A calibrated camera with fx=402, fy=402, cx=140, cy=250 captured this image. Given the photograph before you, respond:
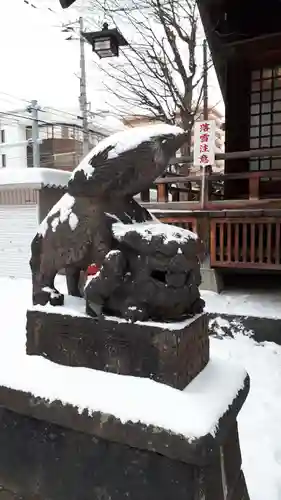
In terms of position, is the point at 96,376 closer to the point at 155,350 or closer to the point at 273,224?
the point at 155,350

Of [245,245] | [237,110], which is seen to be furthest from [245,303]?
[237,110]

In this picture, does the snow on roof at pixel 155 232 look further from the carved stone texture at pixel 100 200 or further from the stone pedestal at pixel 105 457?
the stone pedestal at pixel 105 457

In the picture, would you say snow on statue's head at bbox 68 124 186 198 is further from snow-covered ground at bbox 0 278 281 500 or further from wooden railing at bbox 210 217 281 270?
wooden railing at bbox 210 217 281 270

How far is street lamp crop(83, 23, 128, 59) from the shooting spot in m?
5.86

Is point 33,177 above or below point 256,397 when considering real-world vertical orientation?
above

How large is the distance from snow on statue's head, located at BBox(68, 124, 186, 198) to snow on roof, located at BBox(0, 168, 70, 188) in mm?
5969

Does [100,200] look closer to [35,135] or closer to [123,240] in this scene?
[123,240]

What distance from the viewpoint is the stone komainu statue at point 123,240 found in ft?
5.07

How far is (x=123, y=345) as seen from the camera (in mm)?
1609

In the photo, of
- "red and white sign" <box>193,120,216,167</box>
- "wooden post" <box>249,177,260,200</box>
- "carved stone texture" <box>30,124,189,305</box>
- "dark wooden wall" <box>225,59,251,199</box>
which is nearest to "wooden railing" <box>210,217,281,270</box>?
"wooden post" <box>249,177,260,200</box>

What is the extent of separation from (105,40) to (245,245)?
3.71 m

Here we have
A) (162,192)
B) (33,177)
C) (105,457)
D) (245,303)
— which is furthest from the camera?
(33,177)

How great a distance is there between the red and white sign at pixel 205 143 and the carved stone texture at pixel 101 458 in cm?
377

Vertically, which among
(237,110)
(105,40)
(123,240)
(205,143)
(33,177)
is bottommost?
(123,240)
